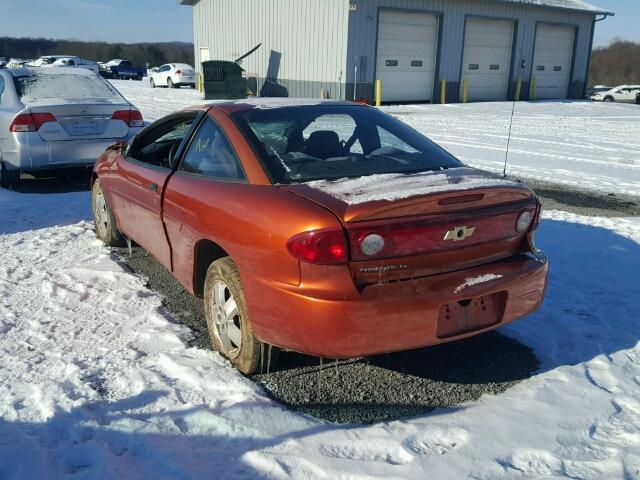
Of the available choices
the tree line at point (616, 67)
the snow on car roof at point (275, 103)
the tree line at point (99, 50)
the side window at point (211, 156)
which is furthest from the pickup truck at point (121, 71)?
the side window at point (211, 156)

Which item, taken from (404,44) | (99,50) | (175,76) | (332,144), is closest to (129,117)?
(332,144)

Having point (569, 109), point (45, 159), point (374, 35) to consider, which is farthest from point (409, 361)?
point (569, 109)

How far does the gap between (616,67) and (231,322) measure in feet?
216

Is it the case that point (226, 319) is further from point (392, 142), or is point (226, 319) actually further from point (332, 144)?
point (392, 142)

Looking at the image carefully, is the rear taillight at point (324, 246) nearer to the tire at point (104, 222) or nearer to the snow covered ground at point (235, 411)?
the snow covered ground at point (235, 411)

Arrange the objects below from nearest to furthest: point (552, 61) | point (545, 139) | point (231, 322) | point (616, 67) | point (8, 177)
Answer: point (231, 322) < point (8, 177) < point (545, 139) < point (552, 61) < point (616, 67)

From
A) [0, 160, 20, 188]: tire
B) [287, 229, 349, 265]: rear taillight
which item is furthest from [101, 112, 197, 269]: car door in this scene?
[0, 160, 20, 188]: tire

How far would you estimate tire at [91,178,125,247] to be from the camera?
18.2 ft

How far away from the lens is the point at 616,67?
197 feet

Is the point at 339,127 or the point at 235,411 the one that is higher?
the point at 339,127

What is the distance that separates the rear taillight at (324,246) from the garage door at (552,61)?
2988cm

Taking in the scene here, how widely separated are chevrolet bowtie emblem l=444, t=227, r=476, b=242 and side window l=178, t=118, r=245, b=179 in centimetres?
115

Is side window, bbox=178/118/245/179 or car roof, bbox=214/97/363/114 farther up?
car roof, bbox=214/97/363/114

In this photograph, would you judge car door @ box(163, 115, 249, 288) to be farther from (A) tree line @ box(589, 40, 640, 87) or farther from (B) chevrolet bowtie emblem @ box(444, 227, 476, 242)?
(A) tree line @ box(589, 40, 640, 87)
